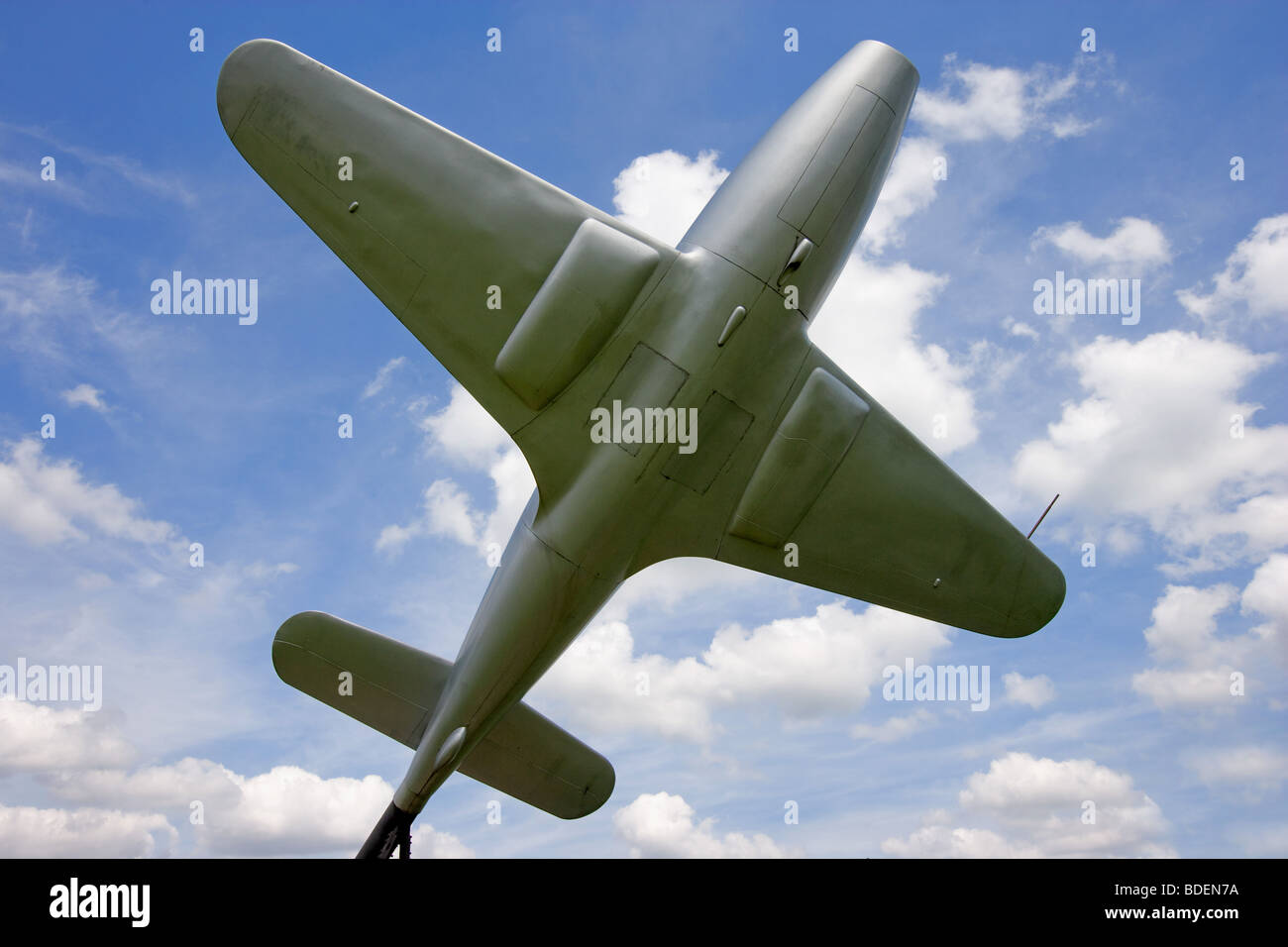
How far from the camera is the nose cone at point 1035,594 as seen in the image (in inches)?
559

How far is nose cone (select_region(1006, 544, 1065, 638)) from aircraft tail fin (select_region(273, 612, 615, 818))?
272 inches

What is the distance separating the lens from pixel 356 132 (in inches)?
480

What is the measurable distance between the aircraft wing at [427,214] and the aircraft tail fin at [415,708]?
14.0 feet

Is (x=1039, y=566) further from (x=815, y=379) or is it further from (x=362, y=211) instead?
(x=362, y=211)

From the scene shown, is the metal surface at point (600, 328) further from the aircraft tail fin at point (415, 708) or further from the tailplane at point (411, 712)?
the aircraft tail fin at point (415, 708)

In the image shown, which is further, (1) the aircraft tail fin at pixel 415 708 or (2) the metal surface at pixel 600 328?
(1) the aircraft tail fin at pixel 415 708

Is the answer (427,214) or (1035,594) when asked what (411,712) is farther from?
(1035,594)

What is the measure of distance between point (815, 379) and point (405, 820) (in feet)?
27.8

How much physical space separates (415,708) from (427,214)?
727cm

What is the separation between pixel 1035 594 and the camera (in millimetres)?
14242
